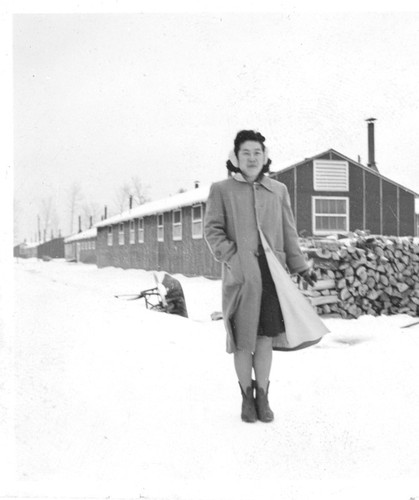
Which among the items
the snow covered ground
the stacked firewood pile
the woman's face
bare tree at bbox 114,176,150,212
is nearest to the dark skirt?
the woman's face

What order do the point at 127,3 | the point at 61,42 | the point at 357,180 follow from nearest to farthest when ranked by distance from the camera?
1. the point at 127,3
2. the point at 61,42
3. the point at 357,180

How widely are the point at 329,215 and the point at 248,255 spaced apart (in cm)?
1118

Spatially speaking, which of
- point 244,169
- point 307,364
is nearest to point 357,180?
point 307,364

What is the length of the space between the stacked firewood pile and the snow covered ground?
2745mm

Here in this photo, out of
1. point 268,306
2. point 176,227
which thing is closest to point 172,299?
point 268,306

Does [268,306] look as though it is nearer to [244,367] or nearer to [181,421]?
[244,367]

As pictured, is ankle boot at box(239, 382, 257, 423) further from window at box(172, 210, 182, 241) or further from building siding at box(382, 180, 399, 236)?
building siding at box(382, 180, 399, 236)

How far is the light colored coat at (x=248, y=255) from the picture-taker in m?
3.07

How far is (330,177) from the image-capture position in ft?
46.0

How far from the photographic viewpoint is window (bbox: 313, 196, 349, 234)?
13.8 m

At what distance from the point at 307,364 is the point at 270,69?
2256mm

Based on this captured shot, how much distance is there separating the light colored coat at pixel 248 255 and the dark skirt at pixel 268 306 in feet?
0.14

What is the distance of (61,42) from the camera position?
12.3 ft

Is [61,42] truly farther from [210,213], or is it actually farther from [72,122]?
[210,213]
